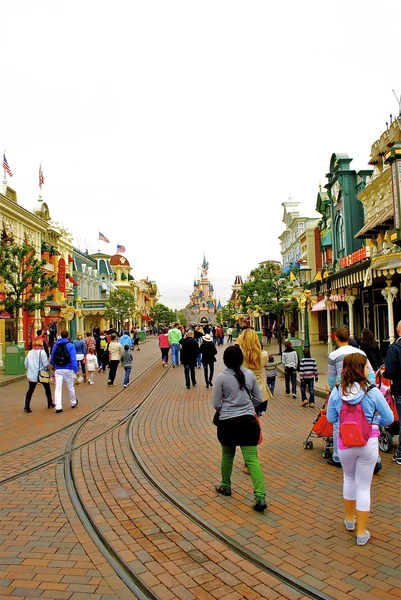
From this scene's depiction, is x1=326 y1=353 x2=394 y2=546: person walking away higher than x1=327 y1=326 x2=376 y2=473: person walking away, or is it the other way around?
x1=327 y1=326 x2=376 y2=473: person walking away

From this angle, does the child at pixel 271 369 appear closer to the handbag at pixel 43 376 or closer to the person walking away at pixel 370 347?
the person walking away at pixel 370 347

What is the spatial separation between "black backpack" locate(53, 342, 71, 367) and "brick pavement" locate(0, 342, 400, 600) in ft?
7.46

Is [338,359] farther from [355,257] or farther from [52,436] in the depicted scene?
[355,257]

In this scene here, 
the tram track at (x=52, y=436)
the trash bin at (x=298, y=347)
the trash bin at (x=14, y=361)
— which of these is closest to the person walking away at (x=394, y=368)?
the tram track at (x=52, y=436)

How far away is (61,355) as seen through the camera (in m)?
10.2

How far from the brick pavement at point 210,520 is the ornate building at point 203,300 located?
157665 millimetres

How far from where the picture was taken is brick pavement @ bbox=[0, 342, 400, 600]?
3.45 meters

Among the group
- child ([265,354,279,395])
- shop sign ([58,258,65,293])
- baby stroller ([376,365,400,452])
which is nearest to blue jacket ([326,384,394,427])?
baby stroller ([376,365,400,452])

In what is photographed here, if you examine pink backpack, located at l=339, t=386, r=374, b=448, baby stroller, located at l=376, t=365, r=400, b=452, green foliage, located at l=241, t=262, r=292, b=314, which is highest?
green foliage, located at l=241, t=262, r=292, b=314

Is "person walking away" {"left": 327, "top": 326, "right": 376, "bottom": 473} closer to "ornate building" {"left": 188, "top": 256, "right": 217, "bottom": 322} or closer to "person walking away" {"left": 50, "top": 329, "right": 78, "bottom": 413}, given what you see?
"person walking away" {"left": 50, "top": 329, "right": 78, "bottom": 413}

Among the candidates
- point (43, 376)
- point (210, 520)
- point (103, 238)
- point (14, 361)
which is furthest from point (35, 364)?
point (103, 238)

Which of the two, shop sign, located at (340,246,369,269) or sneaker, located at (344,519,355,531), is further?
shop sign, located at (340,246,369,269)

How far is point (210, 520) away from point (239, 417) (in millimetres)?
1034

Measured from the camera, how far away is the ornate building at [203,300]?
16775 centimetres
